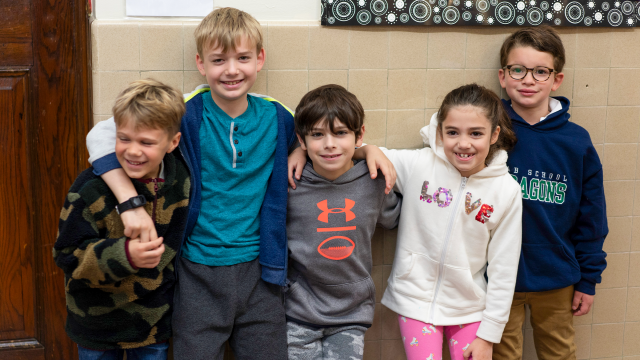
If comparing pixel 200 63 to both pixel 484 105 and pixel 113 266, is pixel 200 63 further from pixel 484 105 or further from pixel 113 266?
pixel 484 105

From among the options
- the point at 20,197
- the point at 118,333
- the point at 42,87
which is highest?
the point at 42,87

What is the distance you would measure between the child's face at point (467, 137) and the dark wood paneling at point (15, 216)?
1.53 metres

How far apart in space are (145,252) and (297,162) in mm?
579

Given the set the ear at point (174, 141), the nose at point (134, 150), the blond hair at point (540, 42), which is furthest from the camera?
the blond hair at point (540, 42)

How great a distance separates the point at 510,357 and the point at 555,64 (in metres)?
1.13

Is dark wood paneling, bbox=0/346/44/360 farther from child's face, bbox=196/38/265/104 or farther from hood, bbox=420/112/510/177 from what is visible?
Result: hood, bbox=420/112/510/177

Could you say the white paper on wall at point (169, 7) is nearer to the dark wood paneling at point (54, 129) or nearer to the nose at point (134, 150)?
the dark wood paneling at point (54, 129)

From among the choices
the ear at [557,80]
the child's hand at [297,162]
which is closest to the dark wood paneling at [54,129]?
the child's hand at [297,162]

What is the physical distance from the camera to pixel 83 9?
1845 millimetres

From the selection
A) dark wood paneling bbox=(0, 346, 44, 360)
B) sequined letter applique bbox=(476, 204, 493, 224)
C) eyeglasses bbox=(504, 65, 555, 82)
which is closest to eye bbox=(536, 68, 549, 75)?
eyeglasses bbox=(504, 65, 555, 82)

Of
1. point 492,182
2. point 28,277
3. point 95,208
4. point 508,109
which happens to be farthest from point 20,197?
point 508,109

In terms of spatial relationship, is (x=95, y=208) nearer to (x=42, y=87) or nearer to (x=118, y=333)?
(x=118, y=333)

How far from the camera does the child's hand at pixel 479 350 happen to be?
1.81 metres

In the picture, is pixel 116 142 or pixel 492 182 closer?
pixel 116 142
